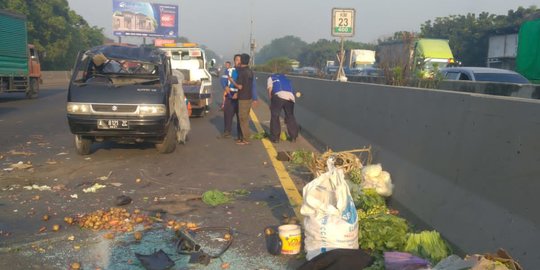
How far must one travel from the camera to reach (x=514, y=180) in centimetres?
386

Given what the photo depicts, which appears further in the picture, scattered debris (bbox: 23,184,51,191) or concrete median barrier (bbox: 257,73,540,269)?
scattered debris (bbox: 23,184,51,191)

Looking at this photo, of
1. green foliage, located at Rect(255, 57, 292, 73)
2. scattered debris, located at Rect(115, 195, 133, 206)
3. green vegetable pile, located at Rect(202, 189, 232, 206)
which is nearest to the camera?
scattered debris, located at Rect(115, 195, 133, 206)

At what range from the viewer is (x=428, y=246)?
442 centimetres

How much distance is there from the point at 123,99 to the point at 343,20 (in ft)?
25.8

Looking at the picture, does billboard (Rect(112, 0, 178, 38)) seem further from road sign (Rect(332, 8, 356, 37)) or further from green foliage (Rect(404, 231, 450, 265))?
green foliage (Rect(404, 231, 450, 265))

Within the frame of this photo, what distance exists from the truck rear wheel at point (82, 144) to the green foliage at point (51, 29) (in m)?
39.7

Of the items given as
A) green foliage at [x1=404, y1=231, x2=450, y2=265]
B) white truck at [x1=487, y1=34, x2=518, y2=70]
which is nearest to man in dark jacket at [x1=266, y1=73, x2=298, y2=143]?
green foliage at [x1=404, y1=231, x2=450, y2=265]

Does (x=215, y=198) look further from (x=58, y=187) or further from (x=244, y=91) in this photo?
(x=244, y=91)

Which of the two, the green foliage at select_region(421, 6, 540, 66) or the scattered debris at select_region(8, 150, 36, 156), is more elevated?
Result: the green foliage at select_region(421, 6, 540, 66)

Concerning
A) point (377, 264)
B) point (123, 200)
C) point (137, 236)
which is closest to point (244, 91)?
point (123, 200)

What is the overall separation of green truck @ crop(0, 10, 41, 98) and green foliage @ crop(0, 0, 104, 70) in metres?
23.0

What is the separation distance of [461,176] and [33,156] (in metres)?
7.90

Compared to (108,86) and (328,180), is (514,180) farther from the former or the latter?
(108,86)

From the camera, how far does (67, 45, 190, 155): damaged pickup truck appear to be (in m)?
9.16
